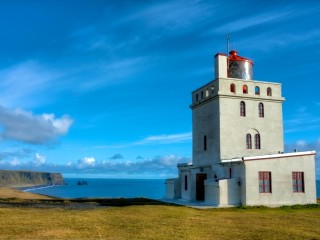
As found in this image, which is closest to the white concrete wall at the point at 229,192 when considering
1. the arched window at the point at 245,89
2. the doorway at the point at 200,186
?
the doorway at the point at 200,186

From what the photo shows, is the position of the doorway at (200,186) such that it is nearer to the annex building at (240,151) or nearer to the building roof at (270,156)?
the annex building at (240,151)

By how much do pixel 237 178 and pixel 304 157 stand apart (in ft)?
17.4

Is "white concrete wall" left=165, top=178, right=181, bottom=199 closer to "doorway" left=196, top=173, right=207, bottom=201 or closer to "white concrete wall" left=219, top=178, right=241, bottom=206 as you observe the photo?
"doorway" left=196, top=173, right=207, bottom=201

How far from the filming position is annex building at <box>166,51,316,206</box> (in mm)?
26859

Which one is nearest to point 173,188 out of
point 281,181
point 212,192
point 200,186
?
point 200,186

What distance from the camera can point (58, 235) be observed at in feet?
47.2

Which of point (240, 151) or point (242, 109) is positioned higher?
point (242, 109)

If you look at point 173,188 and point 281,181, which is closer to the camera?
point 281,181

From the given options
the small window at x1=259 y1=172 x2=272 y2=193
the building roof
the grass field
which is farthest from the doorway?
the grass field

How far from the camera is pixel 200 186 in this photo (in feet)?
101

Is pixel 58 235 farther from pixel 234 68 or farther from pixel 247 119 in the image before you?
pixel 234 68

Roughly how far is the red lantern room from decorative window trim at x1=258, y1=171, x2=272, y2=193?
8694 mm

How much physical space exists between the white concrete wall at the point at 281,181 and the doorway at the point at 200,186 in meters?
4.70

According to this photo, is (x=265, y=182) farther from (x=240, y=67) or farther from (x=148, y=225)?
(x=148, y=225)
